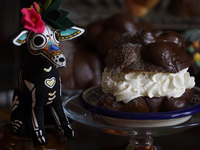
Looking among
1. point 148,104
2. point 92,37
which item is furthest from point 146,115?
point 92,37

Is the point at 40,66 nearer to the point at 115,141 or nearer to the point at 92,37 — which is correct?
the point at 115,141

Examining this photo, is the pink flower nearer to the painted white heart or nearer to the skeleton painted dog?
the skeleton painted dog

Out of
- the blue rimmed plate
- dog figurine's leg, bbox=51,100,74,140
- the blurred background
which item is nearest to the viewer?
the blue rimmed plate

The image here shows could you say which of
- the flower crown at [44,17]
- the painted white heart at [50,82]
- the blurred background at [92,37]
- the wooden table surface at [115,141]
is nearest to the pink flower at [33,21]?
the flower crown at [44,17]

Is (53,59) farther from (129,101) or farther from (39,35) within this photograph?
(129,101)

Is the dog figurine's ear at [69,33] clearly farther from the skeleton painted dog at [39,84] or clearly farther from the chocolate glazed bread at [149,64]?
the chocolate glazed bread at [149,64]

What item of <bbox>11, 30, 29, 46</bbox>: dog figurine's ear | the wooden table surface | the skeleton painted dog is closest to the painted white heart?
the skeleton painted dog
